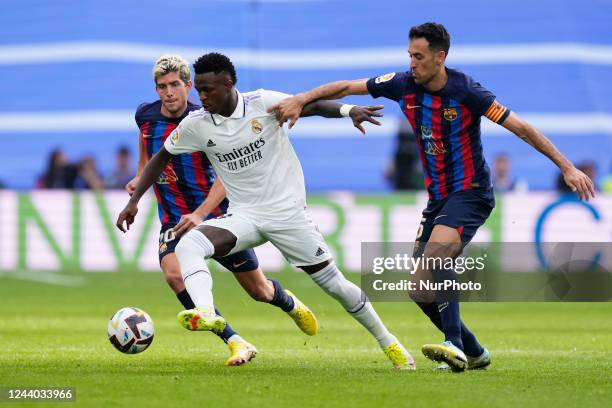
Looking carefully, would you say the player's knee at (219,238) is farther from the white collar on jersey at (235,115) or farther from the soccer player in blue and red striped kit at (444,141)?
the soccer player in blue and red striped kit at (444,141)

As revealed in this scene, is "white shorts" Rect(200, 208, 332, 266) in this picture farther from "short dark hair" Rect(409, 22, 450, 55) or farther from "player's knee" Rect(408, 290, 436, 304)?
"short dark hair" Rect(409, 22, 450, 55)

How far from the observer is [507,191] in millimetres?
18391

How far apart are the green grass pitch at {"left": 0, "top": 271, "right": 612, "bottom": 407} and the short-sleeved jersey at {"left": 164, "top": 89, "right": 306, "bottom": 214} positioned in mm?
1232

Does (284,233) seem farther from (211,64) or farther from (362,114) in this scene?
(211,64)

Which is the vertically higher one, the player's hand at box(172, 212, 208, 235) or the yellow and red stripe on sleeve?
the yellow and red stripe on sleeve

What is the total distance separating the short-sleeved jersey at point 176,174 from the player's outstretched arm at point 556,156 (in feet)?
8.44

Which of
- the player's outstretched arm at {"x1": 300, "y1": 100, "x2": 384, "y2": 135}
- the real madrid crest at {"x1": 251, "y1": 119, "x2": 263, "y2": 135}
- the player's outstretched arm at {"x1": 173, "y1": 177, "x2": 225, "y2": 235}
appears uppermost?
the player's outstretched arm at {"x1": 300, "y1": 100, "x2": 384, "y2": 135}

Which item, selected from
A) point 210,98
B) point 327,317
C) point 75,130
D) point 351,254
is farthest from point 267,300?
point 75,130

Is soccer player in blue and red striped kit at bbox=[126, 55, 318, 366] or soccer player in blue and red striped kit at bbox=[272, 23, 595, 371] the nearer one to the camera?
soccer player in blue and red striped kit at bbox=[272, 23, 595, 371]

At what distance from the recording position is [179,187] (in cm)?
980

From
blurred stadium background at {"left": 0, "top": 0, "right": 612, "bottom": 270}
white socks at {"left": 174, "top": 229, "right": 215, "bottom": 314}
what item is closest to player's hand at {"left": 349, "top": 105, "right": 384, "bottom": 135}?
white socks at {"left": 174, "top": 229, "right": 215, "bottom": 314}

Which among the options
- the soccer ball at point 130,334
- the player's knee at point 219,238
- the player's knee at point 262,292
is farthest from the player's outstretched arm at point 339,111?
the soccer ball at point 130,334

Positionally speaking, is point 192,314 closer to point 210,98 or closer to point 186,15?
point 210,98

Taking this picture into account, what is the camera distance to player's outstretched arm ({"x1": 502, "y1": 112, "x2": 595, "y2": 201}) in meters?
8.05
